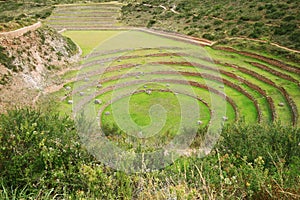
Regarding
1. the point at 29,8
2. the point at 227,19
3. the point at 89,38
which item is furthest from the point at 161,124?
the point at 29,8

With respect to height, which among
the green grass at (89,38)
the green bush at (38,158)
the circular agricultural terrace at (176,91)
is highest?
the green bush at (38,158)

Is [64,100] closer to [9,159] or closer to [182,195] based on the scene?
[9,159]

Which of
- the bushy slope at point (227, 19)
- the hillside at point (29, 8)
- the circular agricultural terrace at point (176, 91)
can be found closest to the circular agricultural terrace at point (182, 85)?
the circular agricultural terrace at point (176, 91)

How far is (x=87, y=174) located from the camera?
6027 millimetres

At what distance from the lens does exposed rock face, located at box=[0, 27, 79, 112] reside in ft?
53.6

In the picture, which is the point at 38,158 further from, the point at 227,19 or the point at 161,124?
the point at 227,19

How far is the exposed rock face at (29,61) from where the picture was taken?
1633 cm

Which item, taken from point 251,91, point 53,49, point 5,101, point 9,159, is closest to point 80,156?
point 9,159

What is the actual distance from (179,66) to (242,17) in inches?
471

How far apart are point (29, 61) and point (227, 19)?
20.7 m

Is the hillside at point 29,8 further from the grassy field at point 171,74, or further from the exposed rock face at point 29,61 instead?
Result: the exposed rock face at point 29,61

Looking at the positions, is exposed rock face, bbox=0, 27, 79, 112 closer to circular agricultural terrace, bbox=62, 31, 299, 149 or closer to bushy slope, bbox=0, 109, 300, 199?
circular agricultural terrace, bbox=62, 31, 299, 149

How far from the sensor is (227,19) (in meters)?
32.6

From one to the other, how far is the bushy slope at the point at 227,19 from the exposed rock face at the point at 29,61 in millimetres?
13369
